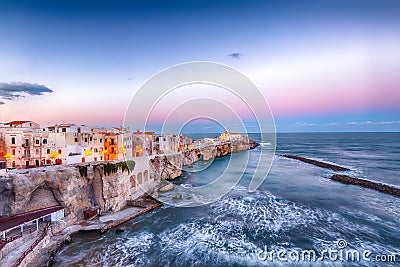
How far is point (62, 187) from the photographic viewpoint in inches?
794

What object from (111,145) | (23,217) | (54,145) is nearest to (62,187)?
(23,217)

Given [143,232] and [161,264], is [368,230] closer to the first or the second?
[161,264]

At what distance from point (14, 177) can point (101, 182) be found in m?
7.61

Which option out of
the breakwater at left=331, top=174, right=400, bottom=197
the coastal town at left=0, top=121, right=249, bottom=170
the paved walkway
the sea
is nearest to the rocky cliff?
the paved walkway

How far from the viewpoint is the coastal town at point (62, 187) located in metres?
16.4

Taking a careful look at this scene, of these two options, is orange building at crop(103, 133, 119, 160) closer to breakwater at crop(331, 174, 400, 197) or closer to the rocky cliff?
the rocky cliff

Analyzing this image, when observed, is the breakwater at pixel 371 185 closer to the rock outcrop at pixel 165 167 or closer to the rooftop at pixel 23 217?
the rock outcrop at pixel 165 167

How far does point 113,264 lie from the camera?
14.8m

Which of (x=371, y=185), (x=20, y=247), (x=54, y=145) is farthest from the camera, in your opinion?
(x=371, y=185)

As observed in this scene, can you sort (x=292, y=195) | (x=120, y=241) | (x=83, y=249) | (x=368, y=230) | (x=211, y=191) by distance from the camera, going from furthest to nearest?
(x=211, y=191) < (x=292, y=195) < (x=368, y=230) < (x=120, y=241) < (x=83, y=249)

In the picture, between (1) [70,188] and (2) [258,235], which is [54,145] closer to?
(1) [70,188]

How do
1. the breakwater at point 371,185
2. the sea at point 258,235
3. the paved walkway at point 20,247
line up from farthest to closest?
the breakwater at point 371,185 → the sea at point 258,235 → the paved walkway at point 20,247

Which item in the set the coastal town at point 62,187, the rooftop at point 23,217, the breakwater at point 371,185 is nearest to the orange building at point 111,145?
the coastal town at point 62,187

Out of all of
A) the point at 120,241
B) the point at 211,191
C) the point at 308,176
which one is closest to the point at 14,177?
the point at 120,241
